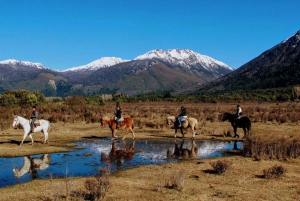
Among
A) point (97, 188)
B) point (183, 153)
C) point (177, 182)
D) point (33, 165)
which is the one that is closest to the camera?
point (97, 188)

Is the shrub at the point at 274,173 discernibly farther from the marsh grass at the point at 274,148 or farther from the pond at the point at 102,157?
the pond at the point at 102,157

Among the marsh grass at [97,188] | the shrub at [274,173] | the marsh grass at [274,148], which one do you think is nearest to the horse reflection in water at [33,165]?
the marsh grass at [97,188]

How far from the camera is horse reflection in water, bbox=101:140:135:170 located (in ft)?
58.6

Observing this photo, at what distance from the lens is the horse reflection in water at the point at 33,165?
15030mm

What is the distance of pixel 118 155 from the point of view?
19641 mm

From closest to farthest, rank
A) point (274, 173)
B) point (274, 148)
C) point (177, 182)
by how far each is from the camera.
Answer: point (177, 182) → point (274, 173) → point (274, 148)

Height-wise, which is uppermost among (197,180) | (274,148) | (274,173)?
(274,148)

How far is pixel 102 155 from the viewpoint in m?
19.5

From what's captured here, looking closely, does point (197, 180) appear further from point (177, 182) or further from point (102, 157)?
point (102, 157)

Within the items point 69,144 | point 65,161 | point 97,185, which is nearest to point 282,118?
point 69,144

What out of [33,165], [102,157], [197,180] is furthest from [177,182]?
[33,165]

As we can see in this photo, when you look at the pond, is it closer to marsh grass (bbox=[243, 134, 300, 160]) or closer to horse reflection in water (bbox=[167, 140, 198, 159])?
horse reflection in water (bbox=[167, 140, 198, 159])

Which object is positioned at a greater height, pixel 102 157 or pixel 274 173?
pixel 102 157

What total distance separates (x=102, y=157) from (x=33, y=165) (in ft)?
13.0
